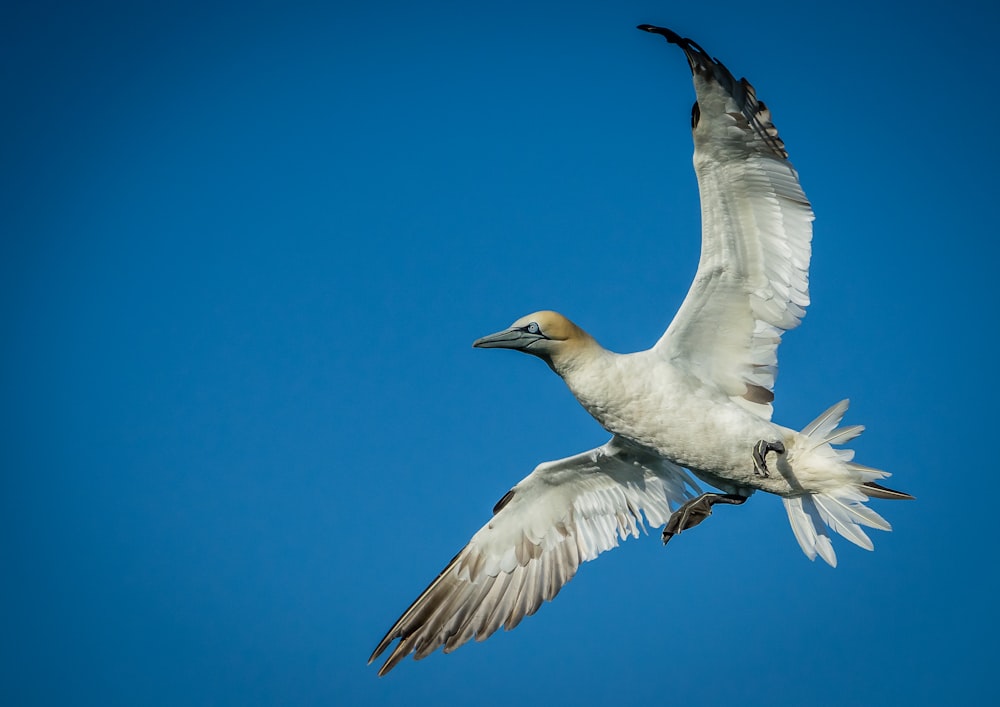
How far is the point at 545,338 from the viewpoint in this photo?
28.9 feet

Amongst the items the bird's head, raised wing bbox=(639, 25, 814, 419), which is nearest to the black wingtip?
raised wing bbox=(639, 25, 814, 419)

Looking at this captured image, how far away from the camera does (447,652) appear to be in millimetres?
10297

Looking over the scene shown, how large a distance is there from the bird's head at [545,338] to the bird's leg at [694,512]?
1.83 meters

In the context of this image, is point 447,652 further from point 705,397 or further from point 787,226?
point 787,226

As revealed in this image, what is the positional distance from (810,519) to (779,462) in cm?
77

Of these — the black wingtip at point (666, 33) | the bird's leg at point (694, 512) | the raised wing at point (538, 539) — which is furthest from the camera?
the raised wing at point (538, 539)

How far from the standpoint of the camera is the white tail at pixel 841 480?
27.5ft

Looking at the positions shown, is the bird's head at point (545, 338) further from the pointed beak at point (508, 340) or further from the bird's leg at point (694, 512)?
the bird's leg at point (694, 512)

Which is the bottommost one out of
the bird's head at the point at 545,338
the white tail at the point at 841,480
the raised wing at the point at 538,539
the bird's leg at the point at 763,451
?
the white tail at the point at 841,480

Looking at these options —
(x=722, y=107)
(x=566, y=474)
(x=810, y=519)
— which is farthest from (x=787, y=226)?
(x=566, y=474)

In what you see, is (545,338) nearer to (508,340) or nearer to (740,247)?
(508,340)

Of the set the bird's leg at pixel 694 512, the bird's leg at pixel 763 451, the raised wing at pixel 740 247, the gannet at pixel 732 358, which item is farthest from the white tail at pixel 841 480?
the bird's leg at pixel 694 512

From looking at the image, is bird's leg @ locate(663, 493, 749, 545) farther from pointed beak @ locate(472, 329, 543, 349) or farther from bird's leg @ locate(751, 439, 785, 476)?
pointed beak @ locate(472, 329, 543, 349)

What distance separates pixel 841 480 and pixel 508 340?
306cm
